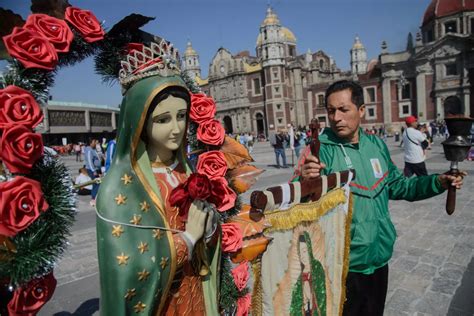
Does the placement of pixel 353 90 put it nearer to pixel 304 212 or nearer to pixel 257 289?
pixel 304 212

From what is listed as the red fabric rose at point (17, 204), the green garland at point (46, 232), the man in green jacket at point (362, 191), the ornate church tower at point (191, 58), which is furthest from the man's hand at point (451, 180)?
the ornate church tower at point (191, 58)

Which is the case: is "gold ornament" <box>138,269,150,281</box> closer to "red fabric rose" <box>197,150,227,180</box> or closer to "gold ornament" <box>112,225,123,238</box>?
"gold ornament" <box>112,225,123,238</box>

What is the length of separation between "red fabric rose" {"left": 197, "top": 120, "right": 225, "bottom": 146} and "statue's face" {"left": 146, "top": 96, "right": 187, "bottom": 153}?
0.44 metres

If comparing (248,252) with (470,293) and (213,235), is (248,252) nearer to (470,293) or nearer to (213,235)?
(213,235)

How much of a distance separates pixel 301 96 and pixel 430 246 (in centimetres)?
4877

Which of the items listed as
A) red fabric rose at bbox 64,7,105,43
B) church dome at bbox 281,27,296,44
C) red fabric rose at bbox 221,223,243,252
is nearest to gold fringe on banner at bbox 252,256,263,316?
red fabric rose at bbox 221,223,243,252

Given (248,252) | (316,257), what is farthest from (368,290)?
(248,252)

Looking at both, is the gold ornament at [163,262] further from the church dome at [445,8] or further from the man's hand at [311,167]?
the church dome at [445,8]

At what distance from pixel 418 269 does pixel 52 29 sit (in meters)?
4.67

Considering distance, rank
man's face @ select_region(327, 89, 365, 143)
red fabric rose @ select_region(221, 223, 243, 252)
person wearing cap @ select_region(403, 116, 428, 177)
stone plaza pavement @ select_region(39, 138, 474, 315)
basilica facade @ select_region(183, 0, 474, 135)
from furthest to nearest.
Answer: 1. basilica facade @ select_region(183, 0, 474, 135)
2. person wearing cap @ select_region(403, 116, 428, 177)
3. stone plaza pavement @ select_region(39, 138, 474, 315)
4. man's face @ select_region(327, 89, 365, 143)
5. red fabric rose @ select_region(221, 223, 243, 252)

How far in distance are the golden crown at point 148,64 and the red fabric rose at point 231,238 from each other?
3.03ft

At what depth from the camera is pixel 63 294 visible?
4.03m

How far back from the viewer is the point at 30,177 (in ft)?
4.53

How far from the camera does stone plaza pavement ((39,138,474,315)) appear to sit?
3492mm
